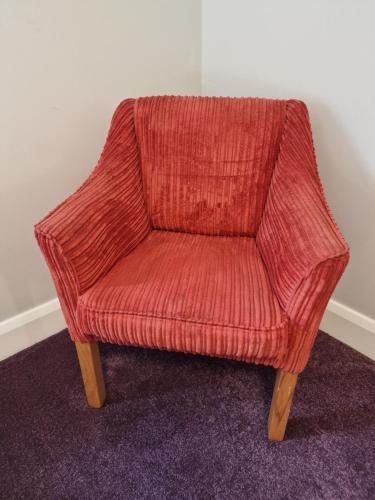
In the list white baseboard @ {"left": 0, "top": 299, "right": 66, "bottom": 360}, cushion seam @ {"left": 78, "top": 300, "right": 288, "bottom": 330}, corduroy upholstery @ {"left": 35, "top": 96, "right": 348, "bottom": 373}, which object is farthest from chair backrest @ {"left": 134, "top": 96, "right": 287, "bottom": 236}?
white baseboard @ {"left": 0, "top": 299, "right": 66, "bottom": 360}

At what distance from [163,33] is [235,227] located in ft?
2.56

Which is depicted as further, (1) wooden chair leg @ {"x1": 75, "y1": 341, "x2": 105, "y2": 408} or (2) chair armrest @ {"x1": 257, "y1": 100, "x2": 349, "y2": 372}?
(1) wooden chair leg @ {"x1": 75, "y1": 341, "x2": 105, "y2": 408}

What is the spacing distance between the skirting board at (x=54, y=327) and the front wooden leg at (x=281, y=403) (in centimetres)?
51

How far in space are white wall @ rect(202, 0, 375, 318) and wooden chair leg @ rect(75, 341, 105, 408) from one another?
2.97 feet

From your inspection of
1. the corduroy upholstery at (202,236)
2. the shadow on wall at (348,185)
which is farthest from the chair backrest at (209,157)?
the shadow on wall at (348,185)

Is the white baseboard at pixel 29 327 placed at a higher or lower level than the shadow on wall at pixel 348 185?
lower

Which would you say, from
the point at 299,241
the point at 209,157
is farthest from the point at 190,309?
the point at 209,157

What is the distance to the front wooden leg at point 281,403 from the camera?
2.93 feet

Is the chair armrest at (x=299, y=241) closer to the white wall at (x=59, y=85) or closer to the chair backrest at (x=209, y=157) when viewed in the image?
the chair backrest at (x=209, y=157)

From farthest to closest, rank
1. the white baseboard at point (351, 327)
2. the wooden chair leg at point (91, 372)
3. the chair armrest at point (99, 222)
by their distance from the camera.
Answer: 1. the white baseboard at point (351, 327)
2. the wooden chair leg at point (91, 372)
3. the chair armrest at point (99, 222)

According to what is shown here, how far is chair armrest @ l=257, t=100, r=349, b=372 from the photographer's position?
759mm

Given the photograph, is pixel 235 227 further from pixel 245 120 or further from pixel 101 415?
pixel 101 415

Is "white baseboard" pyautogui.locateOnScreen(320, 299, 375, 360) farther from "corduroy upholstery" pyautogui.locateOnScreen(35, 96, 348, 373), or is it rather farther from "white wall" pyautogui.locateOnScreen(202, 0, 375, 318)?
"corduroy upholstery" pyautogui.locateOnScreen(35, 96, 348, 373)

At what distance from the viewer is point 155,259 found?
1026mm
